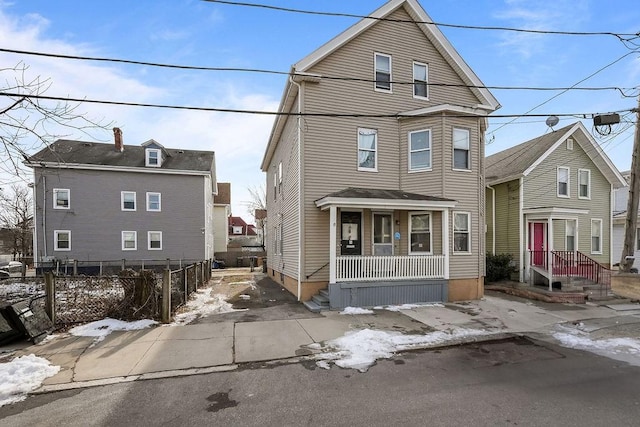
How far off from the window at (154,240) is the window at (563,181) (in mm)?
23559

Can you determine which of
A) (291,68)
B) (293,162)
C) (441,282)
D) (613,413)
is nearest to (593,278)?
(441,282)

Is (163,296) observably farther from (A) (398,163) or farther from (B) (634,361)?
(B) (634,361)

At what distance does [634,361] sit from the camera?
583 centimetres

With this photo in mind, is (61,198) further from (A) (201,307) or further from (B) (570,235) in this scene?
(B) (570,235)

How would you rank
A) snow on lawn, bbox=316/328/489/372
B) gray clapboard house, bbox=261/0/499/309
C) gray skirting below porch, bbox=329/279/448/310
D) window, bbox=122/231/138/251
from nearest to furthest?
snow on lawn, bbox=316/328/489/372 < gray skirting below porch, bbox=329/279/448/310 < gray clapboard house, bbox=261/0/499/309 < window, bbox=122/231/138/251

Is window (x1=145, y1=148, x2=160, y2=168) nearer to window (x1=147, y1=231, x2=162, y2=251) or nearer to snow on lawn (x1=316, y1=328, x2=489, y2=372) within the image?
window (x1=147, y1=231, x2=162, y2=251)

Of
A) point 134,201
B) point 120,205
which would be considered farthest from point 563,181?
point 120,205

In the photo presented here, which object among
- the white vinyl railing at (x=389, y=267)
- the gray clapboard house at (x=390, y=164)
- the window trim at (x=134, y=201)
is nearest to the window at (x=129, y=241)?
the window trim at (x=134, y=201)

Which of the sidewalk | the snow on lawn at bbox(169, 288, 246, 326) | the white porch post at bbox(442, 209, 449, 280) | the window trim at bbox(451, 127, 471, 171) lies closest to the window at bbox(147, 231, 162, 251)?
the snow on lawn at bbox(169, 288, 246, 326)

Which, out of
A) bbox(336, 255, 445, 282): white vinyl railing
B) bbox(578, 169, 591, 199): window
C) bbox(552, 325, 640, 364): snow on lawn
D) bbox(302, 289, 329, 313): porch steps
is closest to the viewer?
bbox(552, 325, 640, 364): snow on lawn

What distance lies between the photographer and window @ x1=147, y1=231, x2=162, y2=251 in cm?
2350

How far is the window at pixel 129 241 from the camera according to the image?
2300 cm

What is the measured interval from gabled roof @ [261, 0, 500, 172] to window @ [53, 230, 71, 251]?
1771cm

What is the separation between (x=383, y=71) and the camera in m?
12.2
